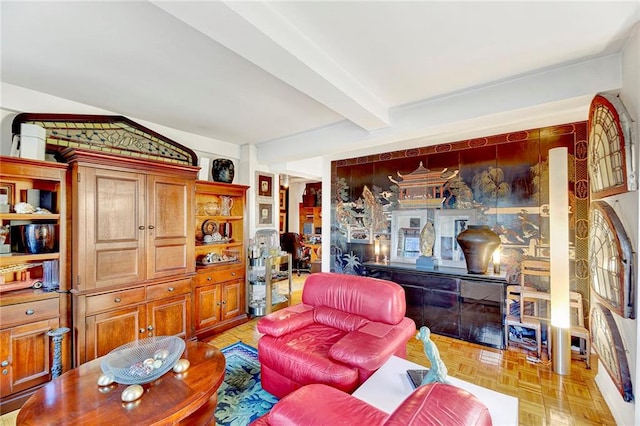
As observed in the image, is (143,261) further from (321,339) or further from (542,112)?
(542,112)

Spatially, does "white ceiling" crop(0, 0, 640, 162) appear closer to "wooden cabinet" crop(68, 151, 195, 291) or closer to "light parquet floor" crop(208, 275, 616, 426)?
"wooden cabinet" crop(68, 151, 195, 291)

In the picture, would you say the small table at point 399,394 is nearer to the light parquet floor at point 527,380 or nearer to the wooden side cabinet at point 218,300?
the light parquet floor at point 527,380

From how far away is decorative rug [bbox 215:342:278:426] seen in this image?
1.98 m

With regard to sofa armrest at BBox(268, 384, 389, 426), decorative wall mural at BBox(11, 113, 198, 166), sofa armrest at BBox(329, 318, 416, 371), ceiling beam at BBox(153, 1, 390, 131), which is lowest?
sofa armrest at BBox(329, 318, 416, 371)

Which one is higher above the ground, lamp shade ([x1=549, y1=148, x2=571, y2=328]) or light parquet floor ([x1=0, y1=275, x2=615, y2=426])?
lamp shade ([x1=549, y1=148, x2=571, y2=328])

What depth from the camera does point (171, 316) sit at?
2939mm

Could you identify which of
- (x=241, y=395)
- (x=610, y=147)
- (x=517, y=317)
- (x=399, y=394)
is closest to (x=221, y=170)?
(x=241, y=395)

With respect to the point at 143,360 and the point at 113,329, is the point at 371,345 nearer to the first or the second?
the point at 143,360

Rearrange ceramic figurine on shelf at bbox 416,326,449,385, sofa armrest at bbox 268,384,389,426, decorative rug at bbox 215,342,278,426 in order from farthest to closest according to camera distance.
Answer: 1. decorative rug at bbox 215,342,278,426
2. ceramic figurine on shelf at bbox 416,326,449,385
3. sofa armrest at bbox 268,384,389,426

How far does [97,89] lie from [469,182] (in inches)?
157

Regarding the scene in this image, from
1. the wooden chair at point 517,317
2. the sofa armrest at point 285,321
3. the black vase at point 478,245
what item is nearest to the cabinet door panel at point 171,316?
the sofa armrest at point 285,321

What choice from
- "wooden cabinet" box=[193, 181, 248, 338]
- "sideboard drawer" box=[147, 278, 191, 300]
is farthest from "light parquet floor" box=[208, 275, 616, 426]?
"sideboard drawer" box=[147, 278, 191, 300]

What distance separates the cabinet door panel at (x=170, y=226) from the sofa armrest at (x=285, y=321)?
1.28m

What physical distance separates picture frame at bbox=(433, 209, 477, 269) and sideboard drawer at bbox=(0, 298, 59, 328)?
3951 mm
